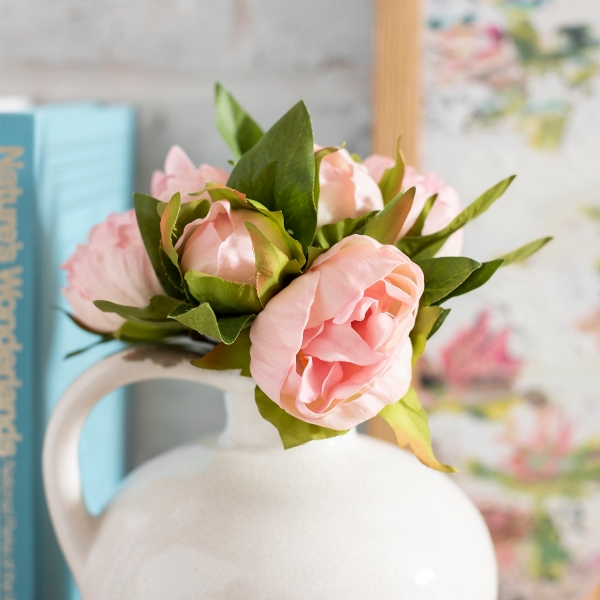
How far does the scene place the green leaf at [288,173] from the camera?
331 millimetres

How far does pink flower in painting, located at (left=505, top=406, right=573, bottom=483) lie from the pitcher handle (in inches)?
12.4

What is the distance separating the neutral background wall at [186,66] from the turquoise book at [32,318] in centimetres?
15

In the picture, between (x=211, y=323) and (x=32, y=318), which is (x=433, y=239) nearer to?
(x=211, y=323)

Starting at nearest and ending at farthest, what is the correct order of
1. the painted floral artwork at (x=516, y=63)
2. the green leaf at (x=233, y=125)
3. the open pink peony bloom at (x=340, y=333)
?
the open pink peony bloom at (x=340, y=333)
the green leaf at (x=233, y=125)
the painted floral artwork at (x=516, y=63)

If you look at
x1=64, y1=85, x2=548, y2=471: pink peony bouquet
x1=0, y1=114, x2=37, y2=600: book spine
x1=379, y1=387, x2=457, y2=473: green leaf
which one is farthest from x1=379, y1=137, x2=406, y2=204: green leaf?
x1=0, y1=114, x2=37, y2=600: book spine

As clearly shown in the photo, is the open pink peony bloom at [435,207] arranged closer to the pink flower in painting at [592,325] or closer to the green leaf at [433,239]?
the green leaf at [433,239]

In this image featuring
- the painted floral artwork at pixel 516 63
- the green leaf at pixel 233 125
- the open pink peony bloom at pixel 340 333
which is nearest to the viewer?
the open pink peony bloom at pixel 340 333

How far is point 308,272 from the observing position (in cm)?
32

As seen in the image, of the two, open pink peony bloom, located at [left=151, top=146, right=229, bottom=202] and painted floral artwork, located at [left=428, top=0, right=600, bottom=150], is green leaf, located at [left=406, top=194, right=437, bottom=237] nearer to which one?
open pink peony bloom, located at [left=151, top=146, right=229, bottom=202]

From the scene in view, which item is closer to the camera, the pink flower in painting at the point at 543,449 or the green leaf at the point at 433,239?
the green leaf at the point at 433,239

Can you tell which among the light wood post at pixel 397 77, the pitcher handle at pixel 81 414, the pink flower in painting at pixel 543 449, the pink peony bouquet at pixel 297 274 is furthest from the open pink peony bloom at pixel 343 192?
the pink flower in painting at pixel 543 449

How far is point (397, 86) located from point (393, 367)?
32 cm

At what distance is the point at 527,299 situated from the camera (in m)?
0.58

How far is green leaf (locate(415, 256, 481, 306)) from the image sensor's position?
13.1 inches
